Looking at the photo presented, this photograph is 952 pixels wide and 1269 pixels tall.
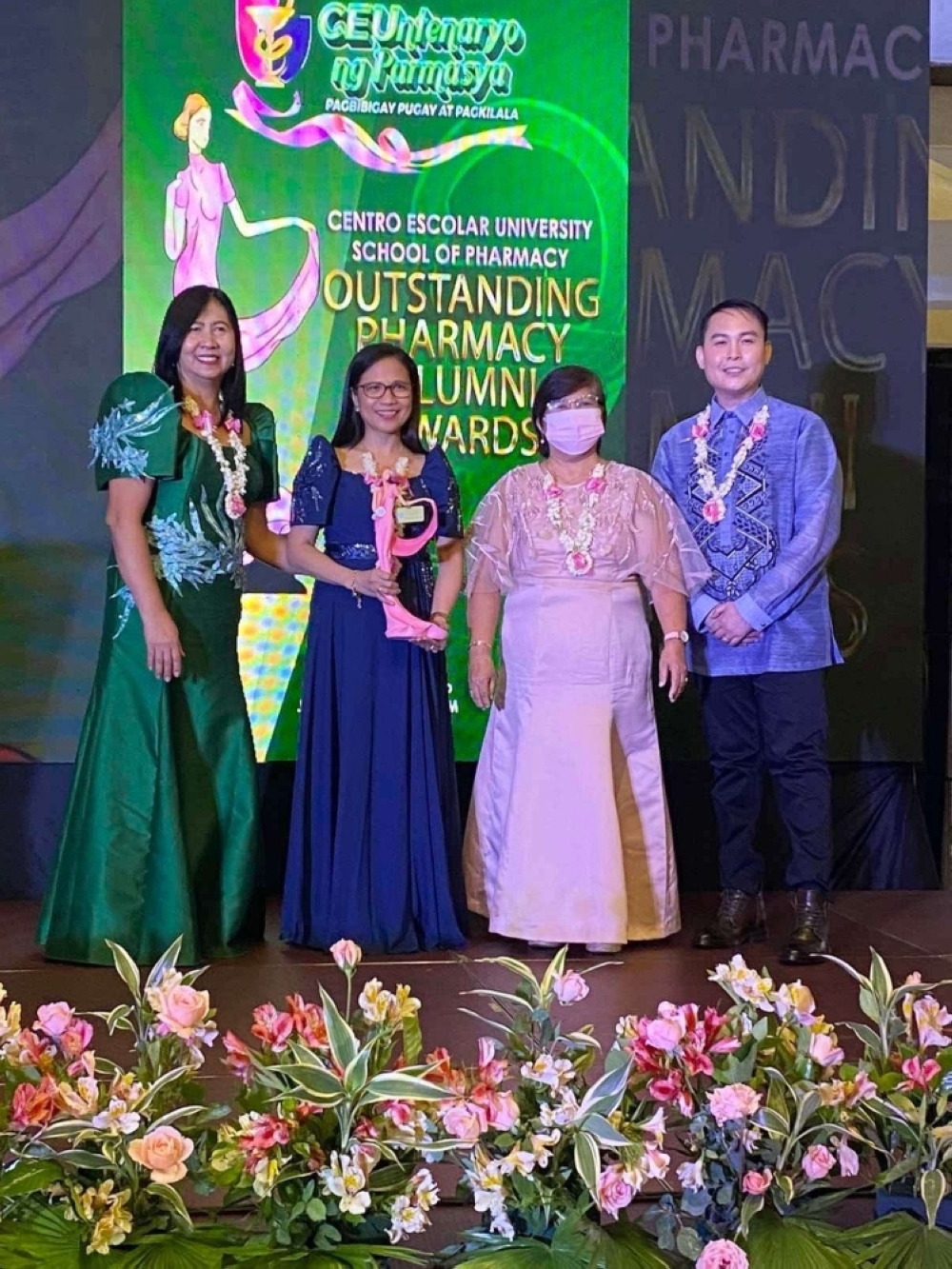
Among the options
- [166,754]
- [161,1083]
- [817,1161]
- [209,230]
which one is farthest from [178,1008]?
[209,230]

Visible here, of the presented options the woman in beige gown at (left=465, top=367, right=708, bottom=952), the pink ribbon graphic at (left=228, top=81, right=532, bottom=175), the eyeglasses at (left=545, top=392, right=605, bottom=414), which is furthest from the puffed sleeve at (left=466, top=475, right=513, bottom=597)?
the pink ribbon graphic at (left=228, top=81, right=532, bottom=175)

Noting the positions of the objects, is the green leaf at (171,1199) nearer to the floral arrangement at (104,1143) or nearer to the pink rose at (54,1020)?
the floral arrangement at (104,1143)

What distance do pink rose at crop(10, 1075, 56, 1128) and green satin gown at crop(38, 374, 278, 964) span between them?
2.46 meters

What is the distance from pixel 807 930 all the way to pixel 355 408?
1703mm

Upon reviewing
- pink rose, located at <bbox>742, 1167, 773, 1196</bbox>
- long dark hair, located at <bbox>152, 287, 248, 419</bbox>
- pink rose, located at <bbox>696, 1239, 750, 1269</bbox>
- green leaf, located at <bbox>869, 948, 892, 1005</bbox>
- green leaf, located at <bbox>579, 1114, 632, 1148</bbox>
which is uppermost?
long dark hair, located at <bbox>152, 287, 248, 419</bbox>

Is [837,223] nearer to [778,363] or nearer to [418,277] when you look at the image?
[778,363]

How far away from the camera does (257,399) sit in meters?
5.48

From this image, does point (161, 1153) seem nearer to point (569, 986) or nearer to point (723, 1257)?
point (569, 986)

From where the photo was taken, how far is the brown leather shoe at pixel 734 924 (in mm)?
4512

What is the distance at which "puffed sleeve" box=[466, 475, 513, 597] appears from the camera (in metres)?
4.53

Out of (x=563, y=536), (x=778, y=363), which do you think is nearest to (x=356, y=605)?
(x=563, y=536)

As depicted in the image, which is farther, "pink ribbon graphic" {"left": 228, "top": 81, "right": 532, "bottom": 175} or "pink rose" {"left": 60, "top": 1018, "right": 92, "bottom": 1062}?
"pink ribbon graphic" {"left": 228, "top": 81, "right": 532, "bottom": 175}

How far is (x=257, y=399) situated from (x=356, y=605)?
1.23 meters

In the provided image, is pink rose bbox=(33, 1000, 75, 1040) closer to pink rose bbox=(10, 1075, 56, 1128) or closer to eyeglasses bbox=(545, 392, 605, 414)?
pink rose bbox=(10, 1075, 56, 1128)
